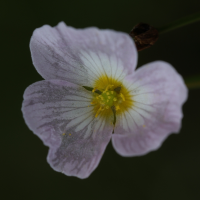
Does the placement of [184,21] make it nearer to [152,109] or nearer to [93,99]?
[152,109]

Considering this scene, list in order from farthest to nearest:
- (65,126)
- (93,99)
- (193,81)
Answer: (93,99) → (65,126) → (193,81)

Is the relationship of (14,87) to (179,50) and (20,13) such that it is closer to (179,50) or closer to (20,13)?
(20,13)

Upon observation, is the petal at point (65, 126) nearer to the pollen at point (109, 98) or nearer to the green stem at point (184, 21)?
the pollen at point (109, 98)

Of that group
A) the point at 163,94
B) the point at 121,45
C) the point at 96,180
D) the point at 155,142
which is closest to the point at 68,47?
the point at 121,45

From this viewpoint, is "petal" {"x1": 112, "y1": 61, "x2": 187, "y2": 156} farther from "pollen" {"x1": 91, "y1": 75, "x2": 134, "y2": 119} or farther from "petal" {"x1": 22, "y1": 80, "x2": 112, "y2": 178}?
"petal" {"x1": 22, "y1": 80, "x2": 112, "y2": 178}

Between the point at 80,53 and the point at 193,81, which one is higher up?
the point at 80,53

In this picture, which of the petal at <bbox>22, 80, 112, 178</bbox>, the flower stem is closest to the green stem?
the flower stem

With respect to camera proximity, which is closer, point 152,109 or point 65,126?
point 152,109

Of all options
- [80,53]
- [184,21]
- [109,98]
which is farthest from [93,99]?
[184,21]
